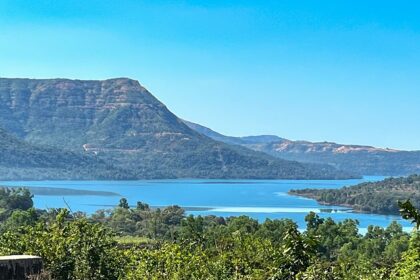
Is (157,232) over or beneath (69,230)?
beneath

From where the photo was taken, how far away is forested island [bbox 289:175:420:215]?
141625mm

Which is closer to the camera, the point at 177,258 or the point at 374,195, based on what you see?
the point at 177,258

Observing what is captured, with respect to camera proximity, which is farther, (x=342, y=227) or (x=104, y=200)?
(x=104, y=200)

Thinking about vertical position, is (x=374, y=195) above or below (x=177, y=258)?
below

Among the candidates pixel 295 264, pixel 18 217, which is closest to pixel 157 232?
pixel 18 217

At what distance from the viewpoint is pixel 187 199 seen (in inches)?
6890

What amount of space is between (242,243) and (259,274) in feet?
23.5

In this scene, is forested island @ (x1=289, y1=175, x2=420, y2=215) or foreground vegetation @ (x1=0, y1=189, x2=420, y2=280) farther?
forested island @ (x1=289, y1=175, x2=420, y2=215)

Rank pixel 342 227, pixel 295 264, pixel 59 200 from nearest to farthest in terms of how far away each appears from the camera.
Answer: pixel 295 264
pixel 342 227
pixel 59 200

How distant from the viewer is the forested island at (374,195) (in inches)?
5576

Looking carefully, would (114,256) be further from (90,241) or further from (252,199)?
(252,199)

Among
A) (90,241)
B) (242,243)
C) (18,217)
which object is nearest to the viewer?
(90,241)

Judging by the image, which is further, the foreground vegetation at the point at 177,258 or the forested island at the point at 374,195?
the forested island at the point at 374,195

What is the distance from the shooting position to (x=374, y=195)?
153875mm
